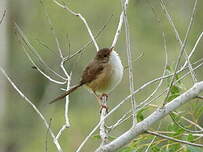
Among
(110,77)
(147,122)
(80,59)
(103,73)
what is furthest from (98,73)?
(80,59)

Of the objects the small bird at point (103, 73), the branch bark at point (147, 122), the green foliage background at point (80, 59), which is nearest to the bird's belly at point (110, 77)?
the small bird at point (103, 73)

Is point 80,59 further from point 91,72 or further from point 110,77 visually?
point 110,77

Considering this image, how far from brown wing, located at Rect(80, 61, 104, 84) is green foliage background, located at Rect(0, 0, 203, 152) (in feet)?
27.3

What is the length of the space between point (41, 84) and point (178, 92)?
17261 millimetres

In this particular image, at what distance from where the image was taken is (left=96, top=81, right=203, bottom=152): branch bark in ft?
12.5

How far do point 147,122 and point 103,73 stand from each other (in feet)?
7.70

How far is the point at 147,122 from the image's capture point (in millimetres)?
3832

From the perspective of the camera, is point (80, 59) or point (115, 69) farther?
point (80, 59)

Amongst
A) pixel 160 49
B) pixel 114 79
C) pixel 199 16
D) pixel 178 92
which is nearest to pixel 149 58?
pixel 160 49

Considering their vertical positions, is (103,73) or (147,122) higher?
(147,122)

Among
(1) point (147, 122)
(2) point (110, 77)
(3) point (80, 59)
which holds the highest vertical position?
(1) point (147, 122)

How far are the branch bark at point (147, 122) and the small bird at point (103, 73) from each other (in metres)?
2.09

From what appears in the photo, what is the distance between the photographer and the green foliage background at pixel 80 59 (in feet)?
56.9

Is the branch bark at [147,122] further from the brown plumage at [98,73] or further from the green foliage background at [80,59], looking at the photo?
the green foliage background at [80,59]
